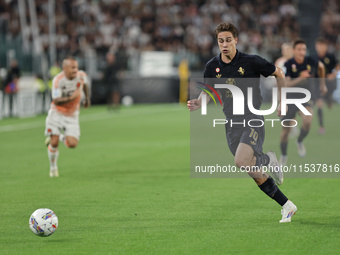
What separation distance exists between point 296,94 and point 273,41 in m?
25.3

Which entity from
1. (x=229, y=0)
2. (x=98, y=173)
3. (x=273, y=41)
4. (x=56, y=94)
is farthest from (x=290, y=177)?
(x=229, y=0)

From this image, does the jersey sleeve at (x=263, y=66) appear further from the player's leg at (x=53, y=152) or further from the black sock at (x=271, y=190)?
the player's leg at (x=53, y=152)

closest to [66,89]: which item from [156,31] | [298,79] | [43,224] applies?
[298,79]

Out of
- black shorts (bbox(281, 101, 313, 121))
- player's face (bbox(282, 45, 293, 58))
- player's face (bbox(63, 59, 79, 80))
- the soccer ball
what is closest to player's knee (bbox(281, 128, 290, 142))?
black shorts (bbox(281, 101, 313, 121))

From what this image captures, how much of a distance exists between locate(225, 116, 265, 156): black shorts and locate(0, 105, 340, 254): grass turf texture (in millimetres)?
861

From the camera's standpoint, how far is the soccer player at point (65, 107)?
12.9m

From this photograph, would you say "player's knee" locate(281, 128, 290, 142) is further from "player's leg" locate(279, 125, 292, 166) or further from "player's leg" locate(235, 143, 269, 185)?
"player's leg" locate(235, 143, 269, 185)

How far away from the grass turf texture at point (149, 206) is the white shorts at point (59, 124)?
2.55 feet

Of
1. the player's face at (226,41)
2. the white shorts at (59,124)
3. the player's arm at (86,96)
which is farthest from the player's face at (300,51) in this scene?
the player's face at (226,41)

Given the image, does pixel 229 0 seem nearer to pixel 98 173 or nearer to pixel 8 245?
pixel 98 173

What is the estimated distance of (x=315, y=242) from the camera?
23.7ft

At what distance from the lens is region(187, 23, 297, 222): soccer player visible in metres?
8.28

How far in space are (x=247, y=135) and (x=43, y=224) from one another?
248 cm

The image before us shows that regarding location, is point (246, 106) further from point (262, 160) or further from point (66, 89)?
point (66, 89)
